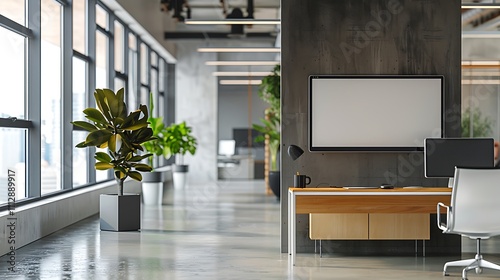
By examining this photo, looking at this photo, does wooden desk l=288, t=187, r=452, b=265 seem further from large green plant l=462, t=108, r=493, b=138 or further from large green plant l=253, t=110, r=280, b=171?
large green plant l=462, t=108, r=493, b=138

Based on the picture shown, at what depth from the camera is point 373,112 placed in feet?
25.2

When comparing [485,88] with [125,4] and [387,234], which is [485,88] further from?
[387,234]

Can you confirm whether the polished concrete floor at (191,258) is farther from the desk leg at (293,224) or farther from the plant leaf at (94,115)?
the plant leaf at (94,115)

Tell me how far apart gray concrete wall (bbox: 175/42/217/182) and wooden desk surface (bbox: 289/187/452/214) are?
43.9ft

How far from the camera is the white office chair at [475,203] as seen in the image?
240 inches

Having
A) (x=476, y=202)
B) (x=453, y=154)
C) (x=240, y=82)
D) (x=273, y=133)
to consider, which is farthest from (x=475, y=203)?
(x=240, y=82)

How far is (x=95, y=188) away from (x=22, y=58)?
10.7 feet

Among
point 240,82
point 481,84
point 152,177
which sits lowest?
point 152,177

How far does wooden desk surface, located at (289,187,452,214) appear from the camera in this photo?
6.99m

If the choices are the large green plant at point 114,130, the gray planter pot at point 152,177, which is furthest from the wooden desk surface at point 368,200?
the gray planter pot at point 152,177

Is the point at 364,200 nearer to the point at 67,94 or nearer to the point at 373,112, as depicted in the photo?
the point at 373,112

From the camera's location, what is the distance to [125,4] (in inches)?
503

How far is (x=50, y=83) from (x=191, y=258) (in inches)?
141

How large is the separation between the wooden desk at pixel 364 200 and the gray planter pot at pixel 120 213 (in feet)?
10.3
